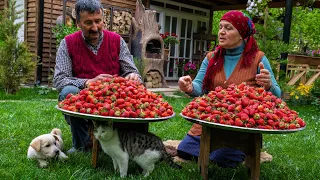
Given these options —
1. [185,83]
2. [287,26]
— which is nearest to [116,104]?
[185,83]

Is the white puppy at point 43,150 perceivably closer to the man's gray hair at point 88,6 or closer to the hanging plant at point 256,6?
the man's gray hair at point 88,6

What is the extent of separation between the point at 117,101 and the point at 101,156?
3.97 ft

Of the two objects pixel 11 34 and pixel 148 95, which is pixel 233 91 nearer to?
pixel 148 95

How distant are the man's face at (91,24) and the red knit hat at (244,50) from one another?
1096mm

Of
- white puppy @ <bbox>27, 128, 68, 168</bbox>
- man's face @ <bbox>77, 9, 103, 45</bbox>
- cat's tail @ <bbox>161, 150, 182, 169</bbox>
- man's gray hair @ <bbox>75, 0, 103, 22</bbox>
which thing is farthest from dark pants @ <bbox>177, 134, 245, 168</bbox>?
man's gray hair @ <bbox>75, 0, 103, 22</bbox>

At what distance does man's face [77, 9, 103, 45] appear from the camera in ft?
10.9

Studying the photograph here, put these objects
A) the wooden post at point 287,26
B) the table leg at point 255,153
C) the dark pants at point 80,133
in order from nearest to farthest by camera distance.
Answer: the table leg at point 255,153 < the dark pants at point 80,133 < the wooden post at point 287,26

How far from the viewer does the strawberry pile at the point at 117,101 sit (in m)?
2.52

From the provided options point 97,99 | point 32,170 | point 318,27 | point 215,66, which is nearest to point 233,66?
point 215,66

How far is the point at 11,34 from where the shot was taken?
7602 millimetres

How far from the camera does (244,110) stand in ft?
8.12

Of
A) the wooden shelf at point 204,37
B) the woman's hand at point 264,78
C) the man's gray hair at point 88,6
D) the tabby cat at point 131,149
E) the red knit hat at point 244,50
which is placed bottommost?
the tabby cat at point 131,149

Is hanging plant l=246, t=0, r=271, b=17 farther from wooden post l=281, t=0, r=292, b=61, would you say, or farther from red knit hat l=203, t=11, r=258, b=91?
red knit hat l=203, t=11, r=258, b=91

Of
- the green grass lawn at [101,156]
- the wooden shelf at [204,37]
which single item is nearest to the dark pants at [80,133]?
the green grass lawn at [101,156]
